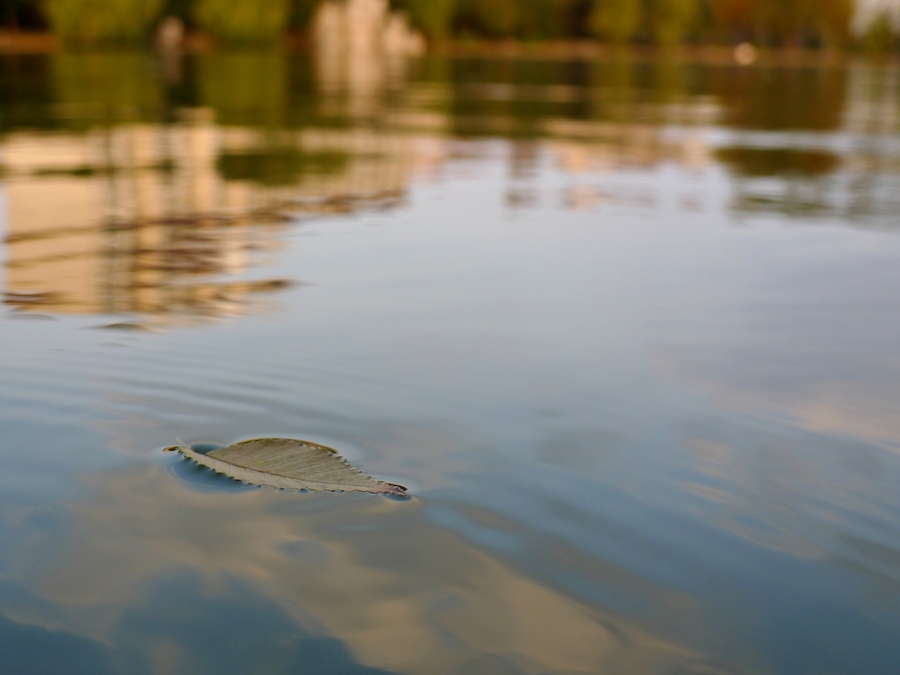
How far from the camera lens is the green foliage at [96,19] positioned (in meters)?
41.7

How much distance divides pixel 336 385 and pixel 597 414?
665 mm

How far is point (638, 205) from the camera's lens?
5984 millimetres

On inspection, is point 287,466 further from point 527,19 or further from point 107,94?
point 527,19

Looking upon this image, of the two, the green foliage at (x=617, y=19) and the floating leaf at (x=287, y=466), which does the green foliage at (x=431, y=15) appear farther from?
the floating leaf at (x=287, y=466)

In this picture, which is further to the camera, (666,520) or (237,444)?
(237,444)

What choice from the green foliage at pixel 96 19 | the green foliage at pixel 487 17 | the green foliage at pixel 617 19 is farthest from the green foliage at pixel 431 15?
the green foliage at pixel 96 19

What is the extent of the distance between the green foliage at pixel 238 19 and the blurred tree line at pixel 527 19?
0.16ft

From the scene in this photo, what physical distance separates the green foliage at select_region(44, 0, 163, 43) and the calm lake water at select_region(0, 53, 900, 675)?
130ft

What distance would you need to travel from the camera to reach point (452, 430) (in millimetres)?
2295

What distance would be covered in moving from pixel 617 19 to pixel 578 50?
16.8ft

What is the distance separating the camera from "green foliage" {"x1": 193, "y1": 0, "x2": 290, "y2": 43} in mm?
48125

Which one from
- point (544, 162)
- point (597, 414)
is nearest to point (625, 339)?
point (597, 414)

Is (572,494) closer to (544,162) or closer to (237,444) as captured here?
(237,444)

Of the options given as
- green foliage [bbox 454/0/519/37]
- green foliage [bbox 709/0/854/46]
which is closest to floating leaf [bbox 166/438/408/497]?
green foliage [bbox 454/0/519/37]
